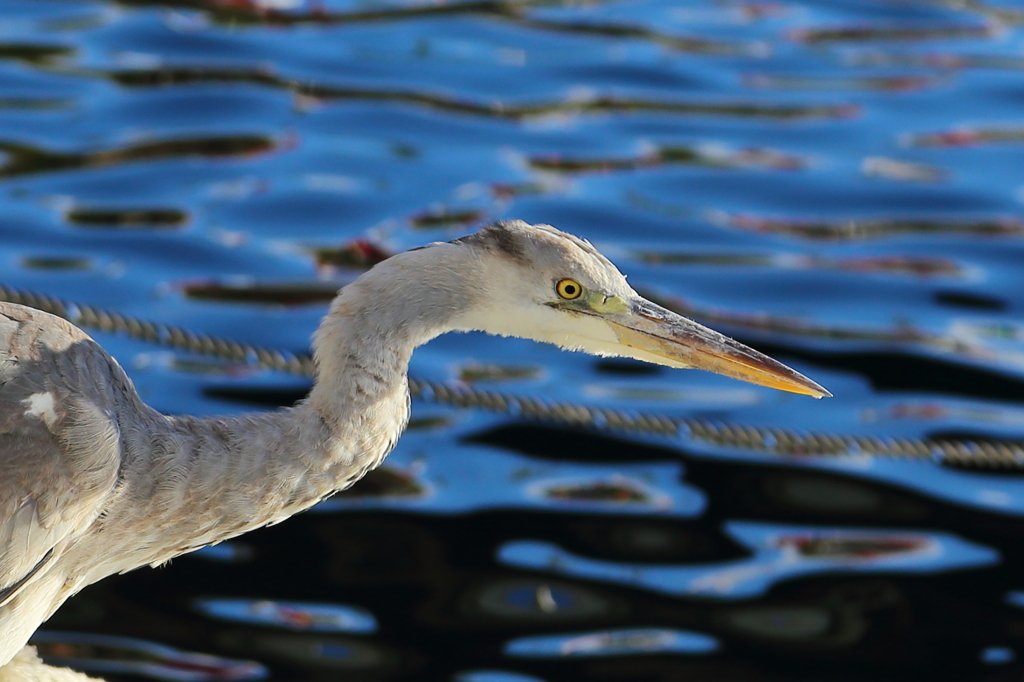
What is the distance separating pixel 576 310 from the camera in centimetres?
311

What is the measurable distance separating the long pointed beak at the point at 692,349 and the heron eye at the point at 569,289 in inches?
5.3

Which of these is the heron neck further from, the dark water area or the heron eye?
the dark water area

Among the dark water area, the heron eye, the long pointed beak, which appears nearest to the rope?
the dark water area

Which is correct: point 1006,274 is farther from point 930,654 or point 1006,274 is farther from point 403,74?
point 403,74

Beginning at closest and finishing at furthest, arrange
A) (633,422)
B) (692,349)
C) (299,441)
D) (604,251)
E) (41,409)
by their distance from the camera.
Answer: (41,409)
(299,441)
(692,349)
(633,422)
(604,251)

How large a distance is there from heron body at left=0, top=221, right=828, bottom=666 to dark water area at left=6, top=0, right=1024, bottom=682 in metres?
1.26

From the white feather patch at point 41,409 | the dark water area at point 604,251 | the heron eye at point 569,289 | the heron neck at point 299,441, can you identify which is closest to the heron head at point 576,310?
the heron eye at point 569,289

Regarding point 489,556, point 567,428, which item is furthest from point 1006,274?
point 489,556

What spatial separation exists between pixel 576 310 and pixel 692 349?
0.28 metres

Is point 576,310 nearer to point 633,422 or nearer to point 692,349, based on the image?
point 692,349

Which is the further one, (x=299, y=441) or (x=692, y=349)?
(x=692, y=349)

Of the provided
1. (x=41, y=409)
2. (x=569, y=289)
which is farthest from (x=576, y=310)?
(x=41, y=409)

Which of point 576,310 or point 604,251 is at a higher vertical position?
point 576,310

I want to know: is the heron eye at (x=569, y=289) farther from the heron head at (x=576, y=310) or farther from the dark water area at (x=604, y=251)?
the dark water area at (x=604, y=251)
